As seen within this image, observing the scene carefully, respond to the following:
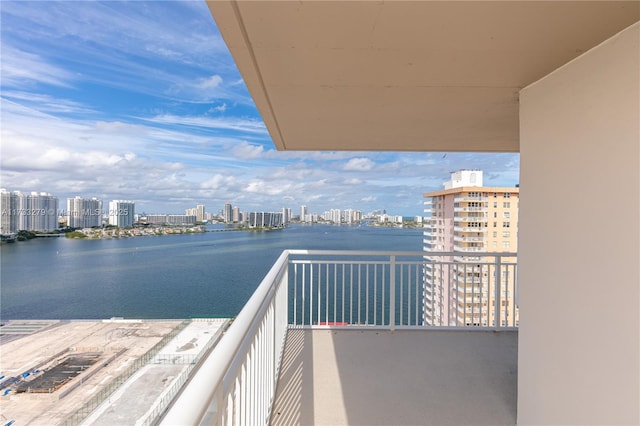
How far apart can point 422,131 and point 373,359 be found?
2.48 m

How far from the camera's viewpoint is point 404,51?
64.3 inches

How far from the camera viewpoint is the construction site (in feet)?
27.0

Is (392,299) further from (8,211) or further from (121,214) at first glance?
(121,214)

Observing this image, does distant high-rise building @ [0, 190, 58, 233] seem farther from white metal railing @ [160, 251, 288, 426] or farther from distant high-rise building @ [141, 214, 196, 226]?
white metal railing @ [160, 251, 288, 426]

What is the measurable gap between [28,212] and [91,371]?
18.0 m

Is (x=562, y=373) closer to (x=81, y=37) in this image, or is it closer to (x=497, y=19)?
(x=497, y=19)

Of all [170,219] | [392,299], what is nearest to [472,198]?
[392,299]

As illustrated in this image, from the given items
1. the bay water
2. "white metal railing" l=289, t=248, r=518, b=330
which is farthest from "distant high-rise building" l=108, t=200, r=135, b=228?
"white metal railing" l=289, t=248, r=518, b=330

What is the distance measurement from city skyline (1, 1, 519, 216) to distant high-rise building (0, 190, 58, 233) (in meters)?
3.67

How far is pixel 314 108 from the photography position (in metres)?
2.54

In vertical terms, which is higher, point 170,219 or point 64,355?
point 170,219

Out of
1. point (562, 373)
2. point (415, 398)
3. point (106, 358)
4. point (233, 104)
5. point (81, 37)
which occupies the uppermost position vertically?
point (81, 37)

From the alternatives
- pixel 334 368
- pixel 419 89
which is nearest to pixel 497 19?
pixel 419 89

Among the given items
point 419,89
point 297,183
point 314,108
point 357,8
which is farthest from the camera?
point 297,183
